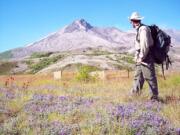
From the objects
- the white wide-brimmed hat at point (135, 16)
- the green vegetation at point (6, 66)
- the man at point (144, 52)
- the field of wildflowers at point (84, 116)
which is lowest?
the field of wildflowers at point (84, 116)

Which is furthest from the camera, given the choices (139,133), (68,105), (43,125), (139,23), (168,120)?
(139,23)

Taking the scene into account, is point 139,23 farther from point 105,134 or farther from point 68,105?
point 105,134

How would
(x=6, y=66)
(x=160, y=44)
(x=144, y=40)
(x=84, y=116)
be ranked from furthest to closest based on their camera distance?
1. (x=6, y=66)
2. (x=160, y=44)
3. (x=144, y=40)
4. (x=84, y=116)

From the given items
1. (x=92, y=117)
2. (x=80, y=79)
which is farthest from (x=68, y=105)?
(x=80, y=79)

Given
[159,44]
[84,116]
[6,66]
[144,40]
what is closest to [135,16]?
[144,40]

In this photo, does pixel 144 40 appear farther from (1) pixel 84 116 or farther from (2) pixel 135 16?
(1) pixel 84 116

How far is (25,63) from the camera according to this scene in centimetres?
15925

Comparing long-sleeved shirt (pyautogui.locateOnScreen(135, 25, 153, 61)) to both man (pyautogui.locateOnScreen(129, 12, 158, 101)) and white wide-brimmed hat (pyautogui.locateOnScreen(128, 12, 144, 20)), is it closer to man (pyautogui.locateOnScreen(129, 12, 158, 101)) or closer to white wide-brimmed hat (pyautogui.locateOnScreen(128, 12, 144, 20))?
man (pyautogui.locateOnScreen(129, 12, 158, 101))

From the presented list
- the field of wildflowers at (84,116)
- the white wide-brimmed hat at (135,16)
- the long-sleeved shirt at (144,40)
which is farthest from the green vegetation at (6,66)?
the long-sleeved shirt at (144,40)

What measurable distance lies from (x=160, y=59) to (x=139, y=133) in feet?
13.4

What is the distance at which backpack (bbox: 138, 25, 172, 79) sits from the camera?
10047mm

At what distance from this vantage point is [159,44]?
33.1 ft

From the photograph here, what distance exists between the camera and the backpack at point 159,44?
10.0 meters

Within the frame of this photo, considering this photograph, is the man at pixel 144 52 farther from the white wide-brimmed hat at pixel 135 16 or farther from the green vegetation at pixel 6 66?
the green vegetation at pixel 6 66
